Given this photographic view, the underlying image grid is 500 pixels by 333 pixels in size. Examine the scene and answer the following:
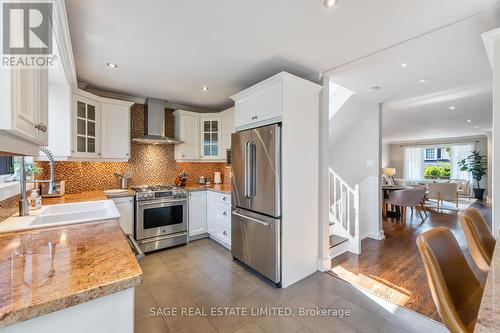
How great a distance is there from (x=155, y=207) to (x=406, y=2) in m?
3.47

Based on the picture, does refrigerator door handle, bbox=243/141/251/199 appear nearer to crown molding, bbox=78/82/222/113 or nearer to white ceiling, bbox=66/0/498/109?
white ceiling, bbox=66/0/498/109

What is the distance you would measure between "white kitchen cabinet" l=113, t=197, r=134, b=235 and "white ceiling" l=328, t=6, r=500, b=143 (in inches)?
125

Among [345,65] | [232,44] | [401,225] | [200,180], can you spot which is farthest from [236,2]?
[401,225]

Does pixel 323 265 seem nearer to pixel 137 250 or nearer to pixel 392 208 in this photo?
pixel 137 250

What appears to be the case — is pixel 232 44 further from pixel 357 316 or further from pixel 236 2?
pixel 357 316

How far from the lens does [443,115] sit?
16.3ft

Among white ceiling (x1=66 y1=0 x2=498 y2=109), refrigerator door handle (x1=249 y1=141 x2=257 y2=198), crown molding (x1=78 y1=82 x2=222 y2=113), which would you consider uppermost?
white ceiling (x1=66 y1=0 x2=498 y2=109)

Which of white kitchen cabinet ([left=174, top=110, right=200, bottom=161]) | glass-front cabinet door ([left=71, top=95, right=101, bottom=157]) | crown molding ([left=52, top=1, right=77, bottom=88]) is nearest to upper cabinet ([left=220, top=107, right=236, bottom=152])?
white kitchen cabinet ([left=174, top=110, right=200, bottom=161])

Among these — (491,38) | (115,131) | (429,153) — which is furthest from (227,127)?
(429,153)

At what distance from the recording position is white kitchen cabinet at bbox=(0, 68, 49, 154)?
743 millimetres

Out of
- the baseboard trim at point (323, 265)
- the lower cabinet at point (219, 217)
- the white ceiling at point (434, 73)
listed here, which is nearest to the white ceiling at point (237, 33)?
the white ceiling at point (434, 73)

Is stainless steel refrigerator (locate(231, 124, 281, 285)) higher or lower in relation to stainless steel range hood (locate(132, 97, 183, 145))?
lower

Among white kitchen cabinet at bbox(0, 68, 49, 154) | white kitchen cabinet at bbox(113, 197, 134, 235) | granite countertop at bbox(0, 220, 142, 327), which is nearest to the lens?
granite countertop at bbox(0, 220, 142, 327)

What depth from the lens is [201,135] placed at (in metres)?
4.01
